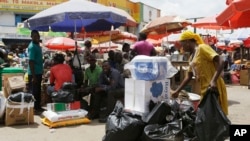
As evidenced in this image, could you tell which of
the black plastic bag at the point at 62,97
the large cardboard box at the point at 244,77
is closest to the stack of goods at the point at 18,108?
the black plastic bag at the point at 62,97

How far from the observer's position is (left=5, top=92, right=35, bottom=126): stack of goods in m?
6.37

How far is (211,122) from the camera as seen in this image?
159 inches

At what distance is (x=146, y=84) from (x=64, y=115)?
2031 millimetres

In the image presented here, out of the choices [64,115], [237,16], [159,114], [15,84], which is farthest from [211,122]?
[15,84]

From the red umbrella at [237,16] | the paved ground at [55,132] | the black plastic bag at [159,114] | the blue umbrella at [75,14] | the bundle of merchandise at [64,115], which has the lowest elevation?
the paved ground at [55,132]

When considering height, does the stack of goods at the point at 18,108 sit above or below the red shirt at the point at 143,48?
below

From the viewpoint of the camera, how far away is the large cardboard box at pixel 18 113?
20.9 ft

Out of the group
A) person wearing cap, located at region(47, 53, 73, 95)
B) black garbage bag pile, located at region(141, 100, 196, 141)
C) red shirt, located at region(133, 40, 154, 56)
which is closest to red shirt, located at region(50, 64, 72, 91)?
person wearing cap, located at region(47, 53, 73, 95)

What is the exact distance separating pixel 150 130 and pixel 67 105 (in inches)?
95.0

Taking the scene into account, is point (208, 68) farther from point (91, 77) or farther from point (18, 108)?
point (18, 108)

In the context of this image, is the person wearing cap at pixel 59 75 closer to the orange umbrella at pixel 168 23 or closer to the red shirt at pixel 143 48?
the red shirt at pixel 143 48

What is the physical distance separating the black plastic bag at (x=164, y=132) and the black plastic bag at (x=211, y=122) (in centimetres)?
36

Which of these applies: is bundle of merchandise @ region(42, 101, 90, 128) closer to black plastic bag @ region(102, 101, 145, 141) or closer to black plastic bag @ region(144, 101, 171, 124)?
black plastic bag @ region(102, 101, 145, 141)

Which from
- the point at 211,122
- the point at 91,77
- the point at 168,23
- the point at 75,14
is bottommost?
the point at 211,122
